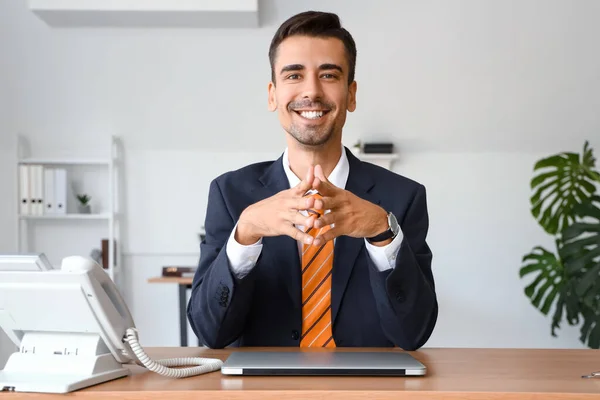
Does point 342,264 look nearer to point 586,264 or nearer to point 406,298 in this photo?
point 406,298

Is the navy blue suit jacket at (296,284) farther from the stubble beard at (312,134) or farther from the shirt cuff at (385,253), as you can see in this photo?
the stubble beard at (312,134)

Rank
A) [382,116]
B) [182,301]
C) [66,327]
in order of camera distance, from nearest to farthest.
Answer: [66,327] < [182,301] < [382,116]

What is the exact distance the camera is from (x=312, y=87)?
175 cm

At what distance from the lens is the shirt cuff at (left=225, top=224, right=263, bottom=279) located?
1.51 m

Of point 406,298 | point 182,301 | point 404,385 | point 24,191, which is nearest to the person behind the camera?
point 404,385

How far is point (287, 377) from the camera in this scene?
1.22 m

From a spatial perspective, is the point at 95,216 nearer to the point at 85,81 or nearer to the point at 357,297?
the point at 85,81

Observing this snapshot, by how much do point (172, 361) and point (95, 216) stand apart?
164 inches

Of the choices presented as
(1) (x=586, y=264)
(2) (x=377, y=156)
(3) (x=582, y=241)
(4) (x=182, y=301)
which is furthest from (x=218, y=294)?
(2) (x=377, y=156)

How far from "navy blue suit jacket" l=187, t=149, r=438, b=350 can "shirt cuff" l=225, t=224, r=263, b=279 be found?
1 cm

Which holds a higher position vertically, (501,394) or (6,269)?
(6,269)

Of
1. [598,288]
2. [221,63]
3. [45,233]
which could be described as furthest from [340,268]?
[45,233]

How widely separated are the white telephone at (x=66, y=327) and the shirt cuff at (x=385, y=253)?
1.35 feet

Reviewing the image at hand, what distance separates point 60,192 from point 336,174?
3.85m
